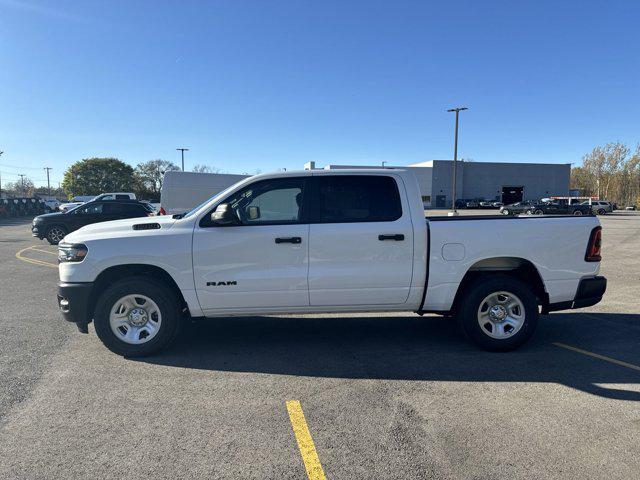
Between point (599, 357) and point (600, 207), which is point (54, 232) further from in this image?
point (600, 207)

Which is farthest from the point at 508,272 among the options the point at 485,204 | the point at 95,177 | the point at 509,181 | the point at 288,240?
the point at 95,177

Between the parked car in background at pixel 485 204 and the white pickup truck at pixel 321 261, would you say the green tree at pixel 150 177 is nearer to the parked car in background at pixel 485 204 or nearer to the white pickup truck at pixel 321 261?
the parked car in background at pixel 485 204

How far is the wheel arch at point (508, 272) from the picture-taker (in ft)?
15.8

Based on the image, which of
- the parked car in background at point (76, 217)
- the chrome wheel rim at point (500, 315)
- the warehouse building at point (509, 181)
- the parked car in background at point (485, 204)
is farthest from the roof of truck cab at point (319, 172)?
the warehouse building at point (509, 181)

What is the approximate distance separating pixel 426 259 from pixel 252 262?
1871mm

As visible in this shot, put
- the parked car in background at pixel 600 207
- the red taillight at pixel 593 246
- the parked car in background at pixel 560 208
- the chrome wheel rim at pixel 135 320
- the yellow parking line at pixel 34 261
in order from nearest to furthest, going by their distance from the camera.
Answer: the chrome wheel rim at pixel 135 320 → the red taillight at pixel 593 246 → the yellow parking line at pixel 34 261 → the parked car in background at pixel 560 208 → the parked car in background at pixel 600 207

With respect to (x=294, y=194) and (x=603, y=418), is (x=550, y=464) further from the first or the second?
(x=294, y=194)

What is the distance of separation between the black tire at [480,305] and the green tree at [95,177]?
86.1 metres

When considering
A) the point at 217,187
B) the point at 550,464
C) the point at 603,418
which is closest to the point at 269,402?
the point at 550,464

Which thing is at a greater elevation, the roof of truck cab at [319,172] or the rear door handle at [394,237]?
the roof of truck cab at [319,172]

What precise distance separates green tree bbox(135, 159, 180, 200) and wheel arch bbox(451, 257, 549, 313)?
87.8m

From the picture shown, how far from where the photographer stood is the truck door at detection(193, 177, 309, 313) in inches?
178

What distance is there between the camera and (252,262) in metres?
4.55

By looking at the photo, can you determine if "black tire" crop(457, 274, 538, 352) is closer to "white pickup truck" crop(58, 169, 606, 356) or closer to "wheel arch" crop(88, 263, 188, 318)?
"white pickup truck" crop(58, 169, 606, 356)
